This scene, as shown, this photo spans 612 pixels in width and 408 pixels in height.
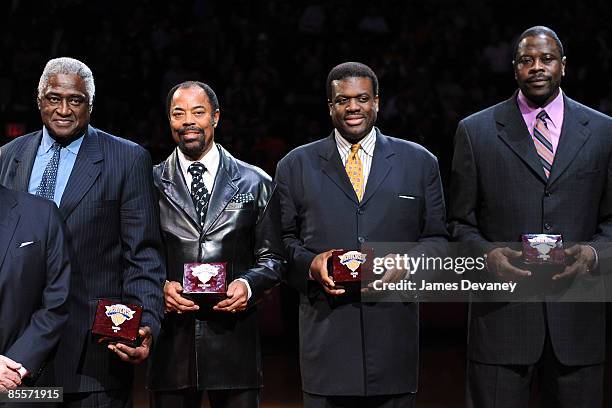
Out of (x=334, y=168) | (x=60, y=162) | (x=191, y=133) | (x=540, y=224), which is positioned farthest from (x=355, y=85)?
(x=60, y=162)

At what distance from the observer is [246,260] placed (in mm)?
3812

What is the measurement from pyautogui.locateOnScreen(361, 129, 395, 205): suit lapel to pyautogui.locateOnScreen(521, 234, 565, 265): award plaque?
60 centimetres

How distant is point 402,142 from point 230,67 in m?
6.56

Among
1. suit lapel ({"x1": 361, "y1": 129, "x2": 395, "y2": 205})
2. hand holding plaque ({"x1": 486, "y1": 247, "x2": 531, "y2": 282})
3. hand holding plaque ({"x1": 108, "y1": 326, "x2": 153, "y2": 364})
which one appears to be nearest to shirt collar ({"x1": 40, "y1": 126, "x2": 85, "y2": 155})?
hand holding plaque ({"x1": 108, "y1": 326, "x2": 153, "y2": 364})

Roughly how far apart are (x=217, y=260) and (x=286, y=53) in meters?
7.12

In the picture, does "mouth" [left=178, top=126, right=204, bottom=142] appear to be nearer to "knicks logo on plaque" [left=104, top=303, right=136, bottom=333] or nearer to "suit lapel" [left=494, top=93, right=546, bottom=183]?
"knicks logo on plaque" [left=104, top=303, right=136, bottom=333]

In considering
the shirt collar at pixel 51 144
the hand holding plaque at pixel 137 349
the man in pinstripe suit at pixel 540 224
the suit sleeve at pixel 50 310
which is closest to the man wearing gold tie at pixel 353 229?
the man in pinstripe suit at pixel 540 224

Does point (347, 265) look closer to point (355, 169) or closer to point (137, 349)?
point (355, 169)

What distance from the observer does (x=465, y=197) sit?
3801 millimetres

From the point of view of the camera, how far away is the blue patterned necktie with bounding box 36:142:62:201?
3.36 metres

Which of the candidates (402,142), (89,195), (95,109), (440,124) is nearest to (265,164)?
(440,124)

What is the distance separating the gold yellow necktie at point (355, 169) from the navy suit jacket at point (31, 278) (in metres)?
1.17

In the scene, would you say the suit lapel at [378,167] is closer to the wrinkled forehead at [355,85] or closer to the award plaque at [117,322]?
the wrinkled forehead at [355,85]

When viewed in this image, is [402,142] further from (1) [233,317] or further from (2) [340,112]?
(1) [233,317]
